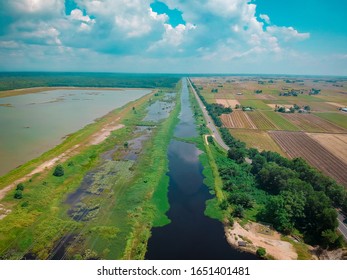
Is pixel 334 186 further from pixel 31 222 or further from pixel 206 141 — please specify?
pixel 31 222

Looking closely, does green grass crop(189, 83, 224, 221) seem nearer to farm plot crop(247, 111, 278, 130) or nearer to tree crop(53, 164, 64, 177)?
farm plot crop(247, 111, 278, 130)

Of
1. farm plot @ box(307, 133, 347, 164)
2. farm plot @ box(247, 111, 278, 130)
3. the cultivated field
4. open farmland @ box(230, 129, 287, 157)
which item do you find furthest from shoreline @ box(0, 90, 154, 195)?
farm plot @ box(307, 133, 347, 164)

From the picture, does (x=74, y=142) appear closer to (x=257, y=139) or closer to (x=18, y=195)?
(x=18, y=195)

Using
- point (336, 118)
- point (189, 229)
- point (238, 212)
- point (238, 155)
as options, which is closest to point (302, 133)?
point (336, 118)

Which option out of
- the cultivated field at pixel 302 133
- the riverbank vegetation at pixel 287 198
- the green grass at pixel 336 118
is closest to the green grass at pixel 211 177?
the riverbank vegetation at pixel 287 198

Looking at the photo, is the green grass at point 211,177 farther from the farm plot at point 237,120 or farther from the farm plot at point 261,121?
the farm plot at point 261,121

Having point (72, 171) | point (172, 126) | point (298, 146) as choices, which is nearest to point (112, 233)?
point (72, 171)
